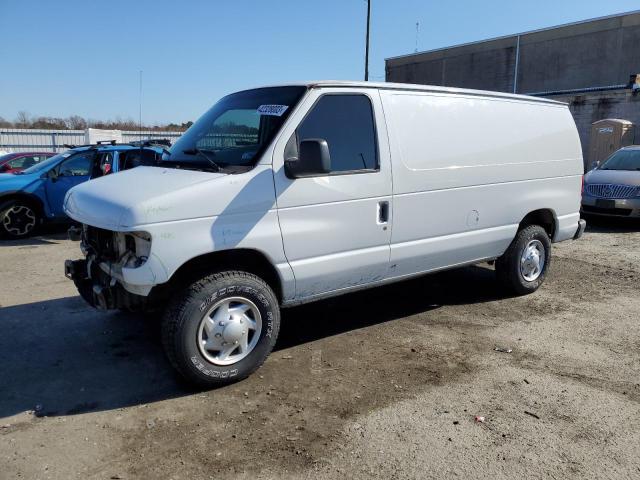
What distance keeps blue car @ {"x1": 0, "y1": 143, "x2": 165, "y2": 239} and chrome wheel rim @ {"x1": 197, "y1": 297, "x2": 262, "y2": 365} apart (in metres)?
6.08

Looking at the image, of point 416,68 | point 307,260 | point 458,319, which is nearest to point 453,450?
point 307,260

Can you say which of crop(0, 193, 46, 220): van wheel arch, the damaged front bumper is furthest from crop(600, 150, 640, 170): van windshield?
crop(0, 193, 46, 220): van wheel arch

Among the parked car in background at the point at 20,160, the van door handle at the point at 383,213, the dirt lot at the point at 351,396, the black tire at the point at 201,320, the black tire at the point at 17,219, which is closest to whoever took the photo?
the dirt lot at the point at 351,396

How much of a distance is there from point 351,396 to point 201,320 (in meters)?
1.18

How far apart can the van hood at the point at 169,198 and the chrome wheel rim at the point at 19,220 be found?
258 inches

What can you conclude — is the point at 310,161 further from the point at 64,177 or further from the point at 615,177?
the point at 615,177

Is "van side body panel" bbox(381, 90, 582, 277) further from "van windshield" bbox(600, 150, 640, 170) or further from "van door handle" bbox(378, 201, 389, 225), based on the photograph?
"van windshield" bbox(600, 150, 640, 170)

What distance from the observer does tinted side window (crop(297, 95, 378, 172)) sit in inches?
161

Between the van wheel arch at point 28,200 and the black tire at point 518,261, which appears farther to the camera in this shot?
the van wheel arch at point 28,200

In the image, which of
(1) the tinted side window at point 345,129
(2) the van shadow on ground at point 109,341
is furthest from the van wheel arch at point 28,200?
(1) the tinted side window at point 345,129

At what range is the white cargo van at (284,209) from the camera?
360cm

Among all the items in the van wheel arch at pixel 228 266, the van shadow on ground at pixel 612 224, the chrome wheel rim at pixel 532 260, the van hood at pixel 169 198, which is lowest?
the van shadow on ground at pixel 612 224

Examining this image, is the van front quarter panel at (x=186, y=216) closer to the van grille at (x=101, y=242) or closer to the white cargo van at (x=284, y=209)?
the white cargo van at (x=284, y=209)

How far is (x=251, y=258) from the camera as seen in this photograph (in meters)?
4.00
